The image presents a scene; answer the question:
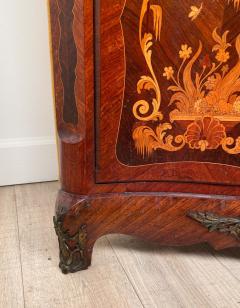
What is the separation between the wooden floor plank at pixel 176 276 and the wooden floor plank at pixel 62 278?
0.03 metres

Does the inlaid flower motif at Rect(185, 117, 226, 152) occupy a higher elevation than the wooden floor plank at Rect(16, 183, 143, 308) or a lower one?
higher

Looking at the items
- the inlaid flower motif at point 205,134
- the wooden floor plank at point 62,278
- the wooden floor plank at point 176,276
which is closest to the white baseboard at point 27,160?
the wooden floor plank at point 62,278

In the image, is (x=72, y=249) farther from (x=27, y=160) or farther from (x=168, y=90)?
(x=27, y=160)

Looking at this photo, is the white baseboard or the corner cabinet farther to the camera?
the white baseboard

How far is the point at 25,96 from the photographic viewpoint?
4.35ft

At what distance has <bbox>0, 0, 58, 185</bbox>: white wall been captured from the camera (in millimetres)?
1239

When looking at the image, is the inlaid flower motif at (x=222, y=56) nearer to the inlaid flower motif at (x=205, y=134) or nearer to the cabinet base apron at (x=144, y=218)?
the inlaid flower motif at (x=205, y=134)

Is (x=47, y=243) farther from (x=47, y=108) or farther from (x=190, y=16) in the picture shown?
(x=190, y=16)

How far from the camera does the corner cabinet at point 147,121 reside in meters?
0.71

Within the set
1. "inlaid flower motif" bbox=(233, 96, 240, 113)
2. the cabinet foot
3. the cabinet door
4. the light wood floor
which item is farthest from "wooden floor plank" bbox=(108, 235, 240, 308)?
"inlaid flower motif" bbox=(233, 96, 240, 113)

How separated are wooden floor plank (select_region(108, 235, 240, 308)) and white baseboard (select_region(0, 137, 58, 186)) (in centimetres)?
49

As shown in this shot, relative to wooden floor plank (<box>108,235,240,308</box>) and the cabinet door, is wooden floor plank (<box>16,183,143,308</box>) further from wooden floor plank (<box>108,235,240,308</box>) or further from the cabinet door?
the cabinet door

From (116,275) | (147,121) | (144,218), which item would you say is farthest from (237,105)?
(116,275)

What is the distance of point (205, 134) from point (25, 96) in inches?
30.0
